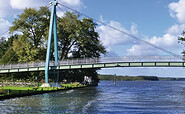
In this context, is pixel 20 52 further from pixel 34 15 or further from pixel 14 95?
pixel 14 95

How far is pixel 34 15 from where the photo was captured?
81.1 meters

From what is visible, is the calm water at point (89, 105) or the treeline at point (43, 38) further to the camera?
the treeline at point (43, 38)

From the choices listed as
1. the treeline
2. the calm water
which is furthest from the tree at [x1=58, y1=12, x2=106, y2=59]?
the calm water

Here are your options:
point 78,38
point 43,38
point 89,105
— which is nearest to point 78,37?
point 78,38

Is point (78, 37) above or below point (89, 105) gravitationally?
above

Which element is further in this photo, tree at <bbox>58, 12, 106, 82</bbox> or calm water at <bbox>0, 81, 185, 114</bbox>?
tree at <bbox>58, 12, 106, 82</bbox>

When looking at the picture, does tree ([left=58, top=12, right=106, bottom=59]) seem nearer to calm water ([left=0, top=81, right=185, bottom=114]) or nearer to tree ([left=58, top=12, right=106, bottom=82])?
tree ([left=58, top=12, right=106, bottom=82])

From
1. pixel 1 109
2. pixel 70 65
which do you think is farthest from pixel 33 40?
pixel 1 109

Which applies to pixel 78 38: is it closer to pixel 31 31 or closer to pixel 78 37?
pixel 78 37

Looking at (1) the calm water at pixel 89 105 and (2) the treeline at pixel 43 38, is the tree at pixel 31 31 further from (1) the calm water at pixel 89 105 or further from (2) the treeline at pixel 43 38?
(1) the calm water at pixel 89 105

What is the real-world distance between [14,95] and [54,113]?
1459 centimetres

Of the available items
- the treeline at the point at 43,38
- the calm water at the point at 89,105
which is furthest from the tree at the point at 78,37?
the calm water at the point at 89,105

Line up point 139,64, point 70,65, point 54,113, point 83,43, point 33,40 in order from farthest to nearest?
point 33,40 < point 83,43 < point 70,65 < point 139,64 < point 54,113

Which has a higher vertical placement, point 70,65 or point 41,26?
point 41,26
